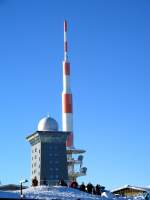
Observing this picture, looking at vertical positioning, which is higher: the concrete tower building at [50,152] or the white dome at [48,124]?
→ the white dome at [48,124]

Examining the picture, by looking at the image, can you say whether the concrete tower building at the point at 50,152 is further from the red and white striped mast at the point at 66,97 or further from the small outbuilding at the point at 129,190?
the small outbuilding at the point at 129,190

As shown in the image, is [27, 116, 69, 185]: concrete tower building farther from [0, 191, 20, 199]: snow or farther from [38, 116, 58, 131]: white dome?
[0, 191, 20, 199]: snow

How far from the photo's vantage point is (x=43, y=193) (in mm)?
39094

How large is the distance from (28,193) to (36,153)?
7698 centimetres

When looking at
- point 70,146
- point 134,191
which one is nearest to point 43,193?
point 134,191

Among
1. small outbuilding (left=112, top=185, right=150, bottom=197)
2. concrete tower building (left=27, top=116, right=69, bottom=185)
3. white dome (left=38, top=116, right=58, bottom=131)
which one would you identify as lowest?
small outbuilding (left=112, top=185, right=150, bottom=197)

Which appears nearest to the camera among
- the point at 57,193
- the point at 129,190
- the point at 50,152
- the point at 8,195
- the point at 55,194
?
the point at 8,195

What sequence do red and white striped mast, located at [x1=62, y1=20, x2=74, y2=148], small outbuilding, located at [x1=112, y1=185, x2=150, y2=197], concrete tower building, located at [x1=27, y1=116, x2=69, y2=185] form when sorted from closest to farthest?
small outbuilding, located at [x1=112, y1=185, x2=150, y2=197], red and white striped mast, located at [x1=62, y1=20, x2=74, y2=148], concrete tower building, located at [x1=27, y1=116, x2=69, y2=185]

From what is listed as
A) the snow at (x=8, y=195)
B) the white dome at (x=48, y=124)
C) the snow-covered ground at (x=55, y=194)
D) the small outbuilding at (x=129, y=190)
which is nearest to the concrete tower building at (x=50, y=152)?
the white dome at (x=48, y=124)

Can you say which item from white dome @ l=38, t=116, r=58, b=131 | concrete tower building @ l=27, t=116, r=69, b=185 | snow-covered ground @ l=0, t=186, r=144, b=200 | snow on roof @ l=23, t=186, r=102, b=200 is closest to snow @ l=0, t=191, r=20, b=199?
snow-covered ground @ l=0, t=186, r=144, b=200

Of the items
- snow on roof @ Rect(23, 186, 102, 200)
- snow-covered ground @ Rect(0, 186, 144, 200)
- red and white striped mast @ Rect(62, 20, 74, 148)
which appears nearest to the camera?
snow-covered ground @ Rect(0, 186, 144, 200)

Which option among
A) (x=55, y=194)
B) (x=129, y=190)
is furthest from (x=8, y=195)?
(x=129, y=190)

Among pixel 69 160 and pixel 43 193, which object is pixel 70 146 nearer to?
pixel 69 160

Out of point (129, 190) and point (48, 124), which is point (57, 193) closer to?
point (129, 190)
